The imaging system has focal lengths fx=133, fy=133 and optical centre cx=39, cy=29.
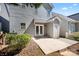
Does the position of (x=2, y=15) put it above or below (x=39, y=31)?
above

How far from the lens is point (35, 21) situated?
8.76 feet

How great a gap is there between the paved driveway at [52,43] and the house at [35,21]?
0.11 meters

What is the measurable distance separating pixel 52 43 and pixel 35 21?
555mm

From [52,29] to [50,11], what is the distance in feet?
1.23

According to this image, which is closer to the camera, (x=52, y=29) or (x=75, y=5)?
(x=75, y=5)

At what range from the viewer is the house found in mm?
2584

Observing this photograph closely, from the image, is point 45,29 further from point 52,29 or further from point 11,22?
point 11,22

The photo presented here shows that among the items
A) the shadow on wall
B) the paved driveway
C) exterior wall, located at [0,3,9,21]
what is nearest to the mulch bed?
the paved driveway

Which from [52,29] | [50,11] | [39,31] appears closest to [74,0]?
[50,11]

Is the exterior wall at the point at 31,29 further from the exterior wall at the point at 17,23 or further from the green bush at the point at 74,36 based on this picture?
the green bush at the point at 74,36

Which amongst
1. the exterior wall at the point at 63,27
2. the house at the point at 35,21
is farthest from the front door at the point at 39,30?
the exterior wall at the point at 63,27

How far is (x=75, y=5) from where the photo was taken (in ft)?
8.52

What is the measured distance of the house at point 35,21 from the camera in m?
2.58

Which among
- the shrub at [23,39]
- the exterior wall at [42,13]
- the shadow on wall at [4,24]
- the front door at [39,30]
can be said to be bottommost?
the shrub at [23,39]
